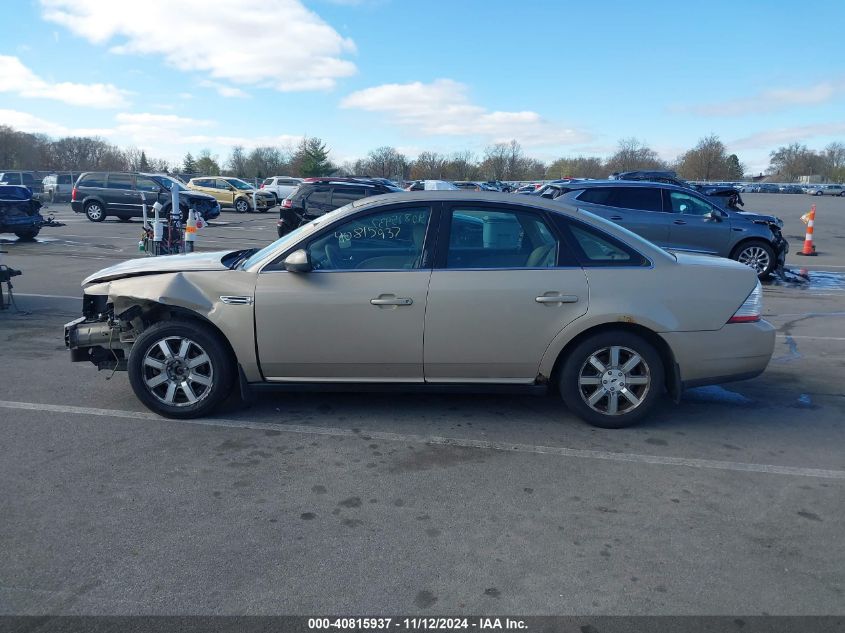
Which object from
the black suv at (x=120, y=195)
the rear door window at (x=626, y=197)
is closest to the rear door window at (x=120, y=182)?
the black suv at (x=120, y=195)

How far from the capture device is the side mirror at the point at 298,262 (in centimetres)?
479

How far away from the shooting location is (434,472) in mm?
4266

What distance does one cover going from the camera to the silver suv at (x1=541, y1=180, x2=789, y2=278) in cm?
1301

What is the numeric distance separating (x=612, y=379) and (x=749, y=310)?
3.71 ft

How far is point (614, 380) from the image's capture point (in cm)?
491

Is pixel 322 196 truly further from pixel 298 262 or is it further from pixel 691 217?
pixel 298 262

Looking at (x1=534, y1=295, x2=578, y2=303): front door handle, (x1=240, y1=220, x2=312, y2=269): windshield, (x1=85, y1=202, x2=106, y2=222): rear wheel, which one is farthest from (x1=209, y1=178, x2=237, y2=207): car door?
(x1=534, y1=295, x2=578, y2=303): front door handle

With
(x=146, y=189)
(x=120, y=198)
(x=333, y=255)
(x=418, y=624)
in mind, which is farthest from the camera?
(x=120, y=198)

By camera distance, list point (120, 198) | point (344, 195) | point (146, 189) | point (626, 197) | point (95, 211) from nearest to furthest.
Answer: point (626, 197) → point (344, 195) → point (146, 189) → point (120, 198) → point (95, 211)

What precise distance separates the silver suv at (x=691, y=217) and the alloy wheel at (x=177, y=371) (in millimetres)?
9392

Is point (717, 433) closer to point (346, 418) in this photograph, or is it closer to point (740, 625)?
point (740, 625)

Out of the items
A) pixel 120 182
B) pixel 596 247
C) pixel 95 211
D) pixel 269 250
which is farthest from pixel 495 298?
pixel 95 211

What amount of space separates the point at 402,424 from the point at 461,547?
1.73 metres

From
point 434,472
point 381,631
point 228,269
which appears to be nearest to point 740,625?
point 381,631
